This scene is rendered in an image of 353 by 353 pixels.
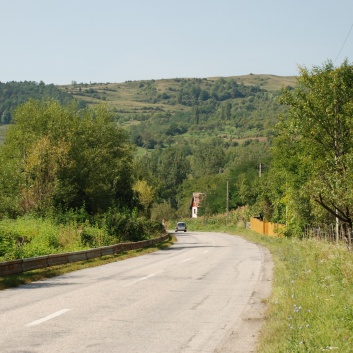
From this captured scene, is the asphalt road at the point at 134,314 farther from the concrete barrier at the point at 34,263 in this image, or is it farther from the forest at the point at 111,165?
the forest at the point at 111,165

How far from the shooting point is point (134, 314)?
12094 millimetres

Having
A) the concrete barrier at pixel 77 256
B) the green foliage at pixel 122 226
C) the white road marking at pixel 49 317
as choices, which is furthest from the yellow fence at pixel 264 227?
the white road marking at pixel 49 317

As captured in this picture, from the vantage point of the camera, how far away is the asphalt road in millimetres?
9072

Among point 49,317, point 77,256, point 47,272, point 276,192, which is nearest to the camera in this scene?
point 49,317

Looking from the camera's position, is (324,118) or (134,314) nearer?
(134,314)

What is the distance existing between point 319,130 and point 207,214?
93671 millimetres

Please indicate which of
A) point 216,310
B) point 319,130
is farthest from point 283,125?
point 216,310

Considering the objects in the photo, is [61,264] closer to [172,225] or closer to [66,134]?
[66,134]

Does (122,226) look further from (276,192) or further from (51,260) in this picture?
(276,192)

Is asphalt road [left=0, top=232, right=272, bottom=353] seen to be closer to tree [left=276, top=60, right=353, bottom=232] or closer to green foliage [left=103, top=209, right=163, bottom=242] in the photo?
tree [left=276, top=60, right=353, bottom=232]

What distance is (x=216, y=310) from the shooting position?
1302 cm

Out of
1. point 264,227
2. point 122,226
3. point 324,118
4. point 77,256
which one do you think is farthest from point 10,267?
point 264,227

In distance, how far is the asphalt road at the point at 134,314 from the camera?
29.8 feet

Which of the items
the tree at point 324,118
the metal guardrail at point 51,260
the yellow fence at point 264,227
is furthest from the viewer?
the yellow fence at point 264,227
